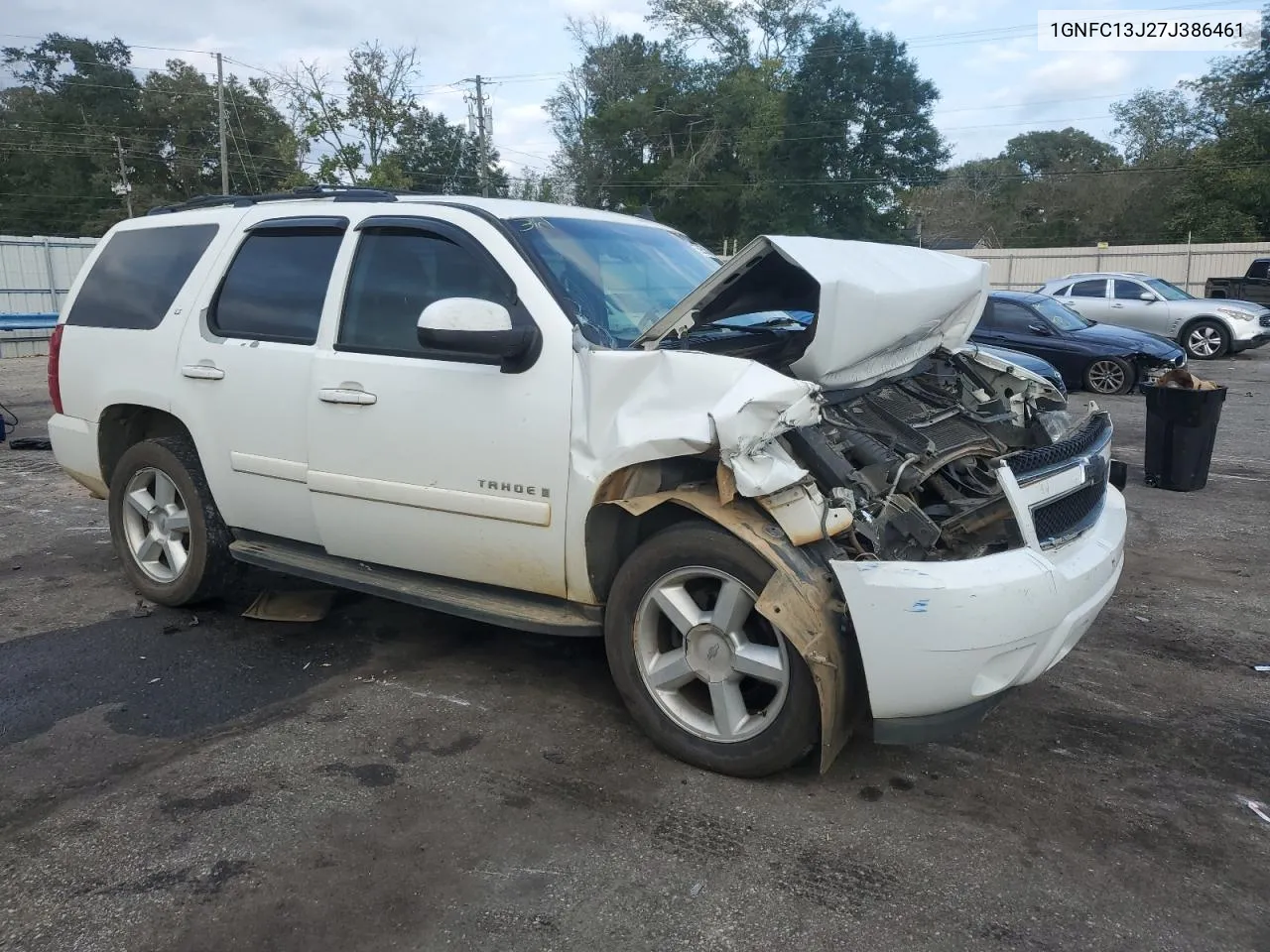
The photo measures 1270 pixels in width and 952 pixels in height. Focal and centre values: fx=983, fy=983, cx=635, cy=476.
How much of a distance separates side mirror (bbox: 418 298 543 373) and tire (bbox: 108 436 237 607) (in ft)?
6.49

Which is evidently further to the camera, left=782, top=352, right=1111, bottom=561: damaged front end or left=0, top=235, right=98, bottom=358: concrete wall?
left=0, top=235, right=98, bottom=358: concrete wall

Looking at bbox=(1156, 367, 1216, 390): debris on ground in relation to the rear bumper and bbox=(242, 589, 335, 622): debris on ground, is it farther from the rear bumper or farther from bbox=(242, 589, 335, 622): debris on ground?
the rear bumper

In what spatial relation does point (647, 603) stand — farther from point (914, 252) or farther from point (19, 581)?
point (19, 581)

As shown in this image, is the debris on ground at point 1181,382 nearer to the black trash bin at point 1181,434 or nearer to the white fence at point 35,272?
the black trash bin at point 1181,434

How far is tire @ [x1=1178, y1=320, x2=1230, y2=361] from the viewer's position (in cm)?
1844

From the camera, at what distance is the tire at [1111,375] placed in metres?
13.9

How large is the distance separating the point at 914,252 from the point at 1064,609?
1.72m

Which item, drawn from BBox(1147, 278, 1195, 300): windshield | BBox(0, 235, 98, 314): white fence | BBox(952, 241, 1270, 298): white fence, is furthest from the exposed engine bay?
BBox(952, 241, 1270, 298): white fence

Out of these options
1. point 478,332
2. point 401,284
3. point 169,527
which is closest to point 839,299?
point 478,332

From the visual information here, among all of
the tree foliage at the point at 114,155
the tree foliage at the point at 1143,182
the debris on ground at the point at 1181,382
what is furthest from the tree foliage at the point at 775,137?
the debris on ground at the point at 1181,382

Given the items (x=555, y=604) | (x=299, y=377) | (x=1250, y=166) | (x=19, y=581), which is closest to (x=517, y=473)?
(x=555, y=604)

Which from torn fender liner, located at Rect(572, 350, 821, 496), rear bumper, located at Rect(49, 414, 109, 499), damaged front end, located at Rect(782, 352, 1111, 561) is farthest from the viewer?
rear bumper, located at Rect(49, 414, 109, 499)

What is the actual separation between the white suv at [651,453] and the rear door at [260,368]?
0.01 metres

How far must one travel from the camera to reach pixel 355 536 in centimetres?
411
